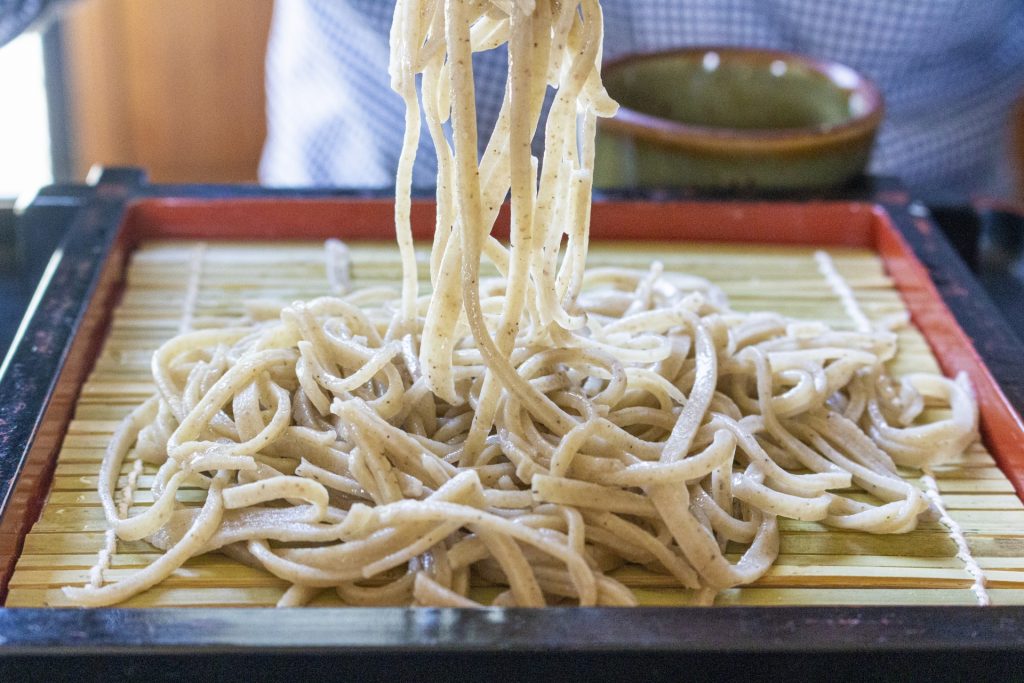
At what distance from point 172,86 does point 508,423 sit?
3.03 metres

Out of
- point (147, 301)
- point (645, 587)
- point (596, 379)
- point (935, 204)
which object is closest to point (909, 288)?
point (935, 204)

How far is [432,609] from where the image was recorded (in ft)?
3.21

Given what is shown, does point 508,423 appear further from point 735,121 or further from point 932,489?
point 735,121

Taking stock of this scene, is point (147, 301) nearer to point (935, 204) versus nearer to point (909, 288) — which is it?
point (909, 288)

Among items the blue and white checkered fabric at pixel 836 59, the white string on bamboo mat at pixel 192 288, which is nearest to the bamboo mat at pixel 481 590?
the white string on bamboo mat at pixel 192 288

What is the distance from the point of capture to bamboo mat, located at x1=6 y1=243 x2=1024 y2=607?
3.66 ft

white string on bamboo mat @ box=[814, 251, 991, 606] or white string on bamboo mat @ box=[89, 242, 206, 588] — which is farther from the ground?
white string on bamboo mat @ box=[814, 251, 991, 606]

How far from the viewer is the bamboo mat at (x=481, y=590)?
3.66 feet

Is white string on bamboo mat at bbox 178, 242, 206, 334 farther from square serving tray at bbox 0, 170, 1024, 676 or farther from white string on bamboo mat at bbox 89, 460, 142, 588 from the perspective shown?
white string on bamboo mat at bbox 89, 460, 142, 588

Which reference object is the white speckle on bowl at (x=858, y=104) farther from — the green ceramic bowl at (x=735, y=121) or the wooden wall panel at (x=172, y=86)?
the wooden wall panel at (x=172, y=86)

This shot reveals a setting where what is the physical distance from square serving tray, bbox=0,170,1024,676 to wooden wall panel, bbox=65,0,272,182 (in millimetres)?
2066

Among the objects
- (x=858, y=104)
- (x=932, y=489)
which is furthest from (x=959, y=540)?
(x=858, y=104)

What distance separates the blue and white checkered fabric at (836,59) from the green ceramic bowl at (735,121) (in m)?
0.43

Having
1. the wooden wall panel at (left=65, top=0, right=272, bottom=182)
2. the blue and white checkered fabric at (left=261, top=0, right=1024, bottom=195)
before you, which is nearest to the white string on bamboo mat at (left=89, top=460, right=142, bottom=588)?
the blue and white checkered fabric at (left=261, top=0, right=1024, bottom=195)
